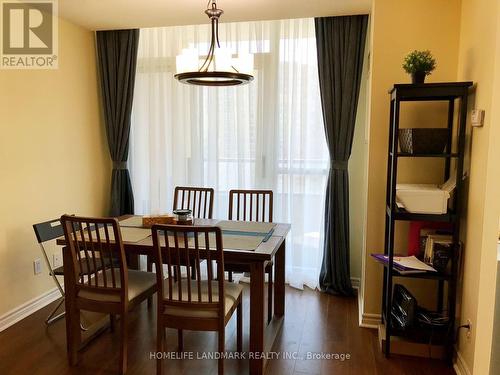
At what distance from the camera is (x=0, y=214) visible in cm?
292

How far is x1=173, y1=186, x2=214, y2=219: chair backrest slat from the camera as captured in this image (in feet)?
11.7

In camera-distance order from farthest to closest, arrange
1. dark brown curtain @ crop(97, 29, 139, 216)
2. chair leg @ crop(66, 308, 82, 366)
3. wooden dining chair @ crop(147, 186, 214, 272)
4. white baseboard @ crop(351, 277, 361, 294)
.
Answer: dark brown curtain @ crop(97, 29, 139, 216) < white baseboard @ crop(351, 277, 361, 294) < wooden dining chair @ crop(147, 186, 214, 272) < chair leg @ crop(66, 308, 82, 366)

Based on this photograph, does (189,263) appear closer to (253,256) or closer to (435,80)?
(253,256)

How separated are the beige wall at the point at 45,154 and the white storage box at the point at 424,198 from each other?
2829 mm

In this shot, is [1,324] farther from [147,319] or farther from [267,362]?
[267,362]

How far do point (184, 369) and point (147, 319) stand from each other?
0.80 m

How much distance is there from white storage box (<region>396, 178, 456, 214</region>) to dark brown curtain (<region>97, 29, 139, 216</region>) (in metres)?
2.71

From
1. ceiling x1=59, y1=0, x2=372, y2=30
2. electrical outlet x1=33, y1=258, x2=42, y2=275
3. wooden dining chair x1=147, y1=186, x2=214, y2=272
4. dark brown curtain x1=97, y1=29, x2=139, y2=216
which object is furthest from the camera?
dark brown curtain x1=97, y1=29, x2=139, y2=216

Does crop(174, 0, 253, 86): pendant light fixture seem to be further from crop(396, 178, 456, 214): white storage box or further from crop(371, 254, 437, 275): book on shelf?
crop(371, 254, 437, 275): book on shelf

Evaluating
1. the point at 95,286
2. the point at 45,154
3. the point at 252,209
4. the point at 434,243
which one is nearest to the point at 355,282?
the point at 252,209

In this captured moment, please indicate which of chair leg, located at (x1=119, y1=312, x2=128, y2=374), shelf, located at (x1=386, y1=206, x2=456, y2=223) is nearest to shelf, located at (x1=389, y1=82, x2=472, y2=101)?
shelf, located at (x1=386, y1=206, x2=456, y2=223)

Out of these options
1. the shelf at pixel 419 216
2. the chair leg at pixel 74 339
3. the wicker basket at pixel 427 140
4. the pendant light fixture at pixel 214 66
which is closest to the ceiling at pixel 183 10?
the pendant light fixture at pixel 214 66

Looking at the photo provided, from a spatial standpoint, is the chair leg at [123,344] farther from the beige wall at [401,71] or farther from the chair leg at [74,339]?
the beige wall at [401,71]

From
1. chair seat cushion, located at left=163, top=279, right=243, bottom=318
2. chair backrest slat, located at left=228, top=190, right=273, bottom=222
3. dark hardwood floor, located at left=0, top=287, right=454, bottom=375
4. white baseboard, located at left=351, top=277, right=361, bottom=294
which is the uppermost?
chair backrest slat, located at left=228, top=190, right=273, bottom=222
